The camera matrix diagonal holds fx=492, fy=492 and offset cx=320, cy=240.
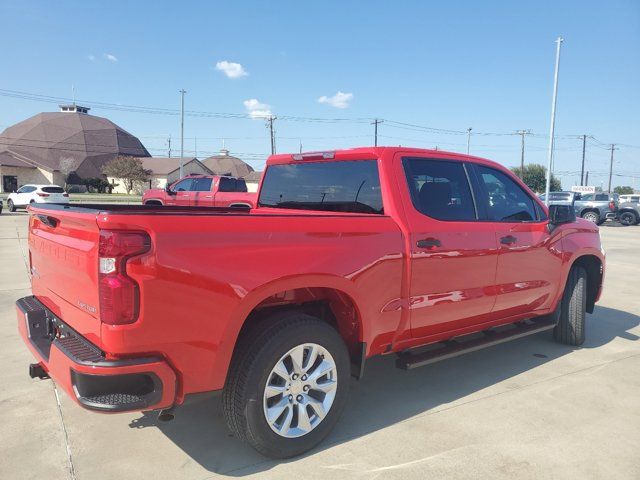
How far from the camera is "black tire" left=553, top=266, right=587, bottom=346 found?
5012 mm

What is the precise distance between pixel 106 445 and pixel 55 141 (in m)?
94.8

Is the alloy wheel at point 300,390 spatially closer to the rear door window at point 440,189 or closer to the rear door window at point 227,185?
the rear door window at point 440,189

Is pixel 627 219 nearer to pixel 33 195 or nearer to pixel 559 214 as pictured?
pixel 559 214

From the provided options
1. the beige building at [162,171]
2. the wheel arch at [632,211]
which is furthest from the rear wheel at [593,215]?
the beige building at [162,171]

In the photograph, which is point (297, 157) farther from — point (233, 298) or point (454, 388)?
point (454, 388)

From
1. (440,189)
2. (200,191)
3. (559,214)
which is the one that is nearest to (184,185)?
(200,191)

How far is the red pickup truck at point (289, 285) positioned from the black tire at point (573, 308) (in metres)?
0.66

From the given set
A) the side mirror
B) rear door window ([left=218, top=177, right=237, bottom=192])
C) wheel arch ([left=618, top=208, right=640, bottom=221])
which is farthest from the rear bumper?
wheel arch ([left=618, top=208, right=640, bottom=221])

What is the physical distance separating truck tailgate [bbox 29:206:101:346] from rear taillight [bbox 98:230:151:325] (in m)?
0.06

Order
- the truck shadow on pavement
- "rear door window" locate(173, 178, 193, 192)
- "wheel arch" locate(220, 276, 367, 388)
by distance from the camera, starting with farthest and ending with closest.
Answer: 1. "rear door window" locate(173, 178, 193, 192)
2. the truck shadow on pavement
3. "wheel arch" locate(220, 276, 367, 388)

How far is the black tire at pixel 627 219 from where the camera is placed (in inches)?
1077

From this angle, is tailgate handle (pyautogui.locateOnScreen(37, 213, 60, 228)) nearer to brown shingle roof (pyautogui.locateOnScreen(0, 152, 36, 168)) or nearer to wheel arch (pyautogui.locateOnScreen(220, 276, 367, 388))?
wheel arch (pyautogui.locateOnScreen(220, 276, 367, 388))

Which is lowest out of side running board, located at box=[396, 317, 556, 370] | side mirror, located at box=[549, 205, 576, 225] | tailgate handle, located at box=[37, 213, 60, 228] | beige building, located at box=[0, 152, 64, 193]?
side running board, located at box=[396, 317, 556, 370]

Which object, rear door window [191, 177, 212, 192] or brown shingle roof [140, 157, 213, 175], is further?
→ brown shingle roof [140, 157, 213, 175]
